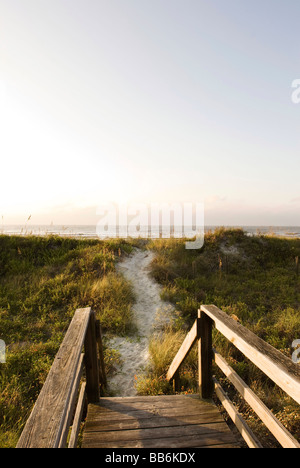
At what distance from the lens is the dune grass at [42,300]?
14.3ft

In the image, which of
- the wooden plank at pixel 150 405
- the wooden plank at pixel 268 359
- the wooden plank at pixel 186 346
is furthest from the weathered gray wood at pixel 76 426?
the wooden plank at pixel 268 359

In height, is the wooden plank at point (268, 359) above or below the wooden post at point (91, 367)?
above

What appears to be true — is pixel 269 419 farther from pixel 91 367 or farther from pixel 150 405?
pixel 91 367

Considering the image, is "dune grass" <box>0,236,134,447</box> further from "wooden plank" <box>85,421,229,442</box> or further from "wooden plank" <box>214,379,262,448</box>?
"wooden plank" <box>214,379,262,448</box>

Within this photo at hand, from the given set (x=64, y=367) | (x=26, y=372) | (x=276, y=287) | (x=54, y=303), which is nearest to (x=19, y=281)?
(x=54, y=303)

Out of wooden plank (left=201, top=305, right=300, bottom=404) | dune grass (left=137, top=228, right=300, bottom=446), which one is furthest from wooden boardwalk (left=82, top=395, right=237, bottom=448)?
wooden plank (left=201, top=305, right=300, bottom=404)

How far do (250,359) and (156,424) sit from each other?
1.68m

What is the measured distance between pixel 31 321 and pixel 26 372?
7.39ft

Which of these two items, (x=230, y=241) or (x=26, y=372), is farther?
(x=230, y=241)

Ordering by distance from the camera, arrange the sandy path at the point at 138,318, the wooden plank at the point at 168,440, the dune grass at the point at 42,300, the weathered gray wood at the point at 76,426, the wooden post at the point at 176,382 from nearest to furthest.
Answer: the weathered gray wood at the point at 76,426 < the wooden plank at the point at 168,440 < the wooden post at the point at 176,382 < the dune grass at the point at 42,300 < the sandy path at the point at 138,318

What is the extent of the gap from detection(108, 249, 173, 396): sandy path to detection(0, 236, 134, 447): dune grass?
37 cm

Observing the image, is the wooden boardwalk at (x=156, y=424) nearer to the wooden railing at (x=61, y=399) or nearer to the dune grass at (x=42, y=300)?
the wooden railing at (x=61, y=399)

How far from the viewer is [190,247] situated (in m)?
12.8
